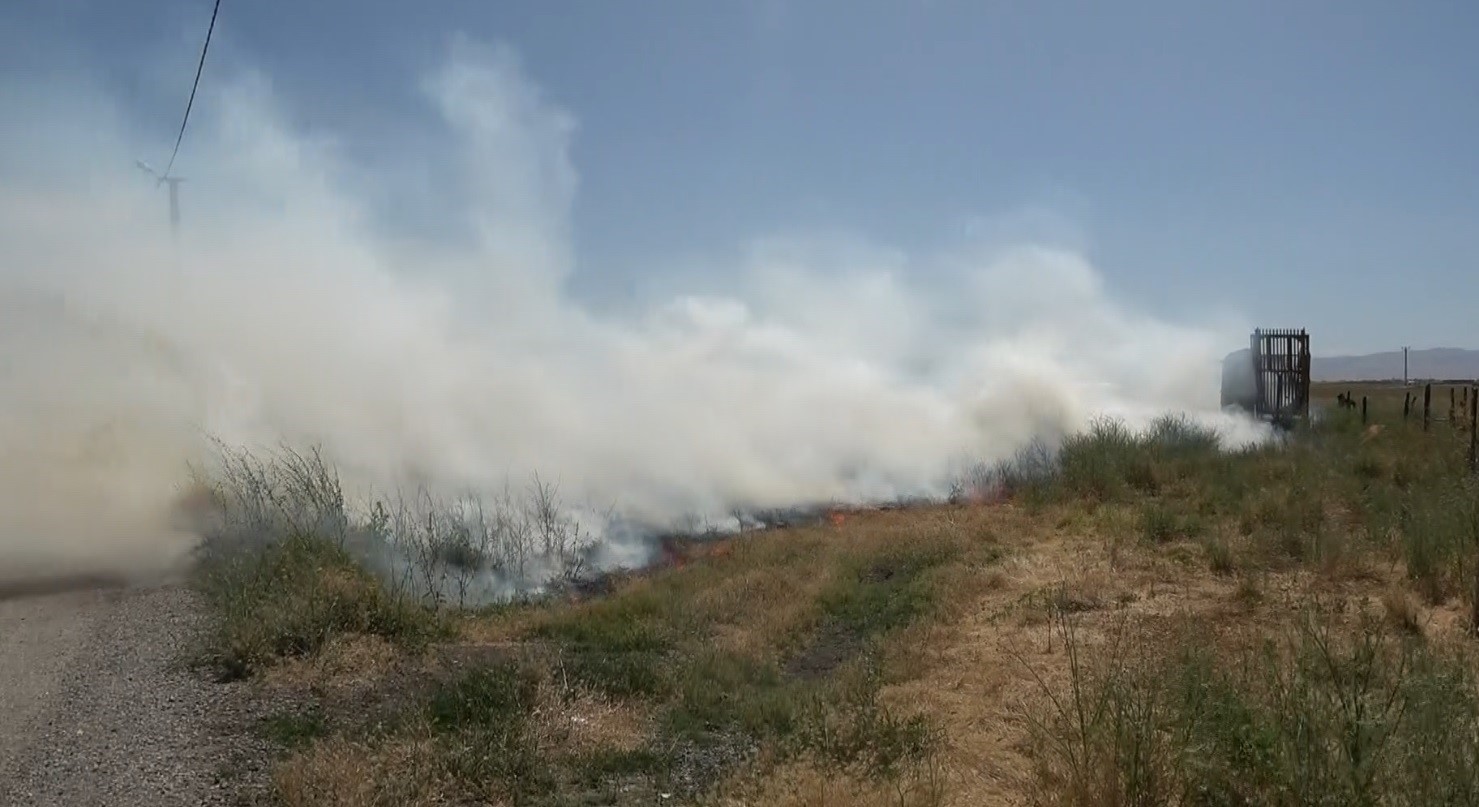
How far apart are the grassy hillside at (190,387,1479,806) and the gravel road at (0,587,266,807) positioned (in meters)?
0.39

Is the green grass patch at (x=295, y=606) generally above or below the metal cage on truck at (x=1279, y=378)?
below

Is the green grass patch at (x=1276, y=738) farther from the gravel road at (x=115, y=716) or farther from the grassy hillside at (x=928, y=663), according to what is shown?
the gravel road at (x=115, y=716)

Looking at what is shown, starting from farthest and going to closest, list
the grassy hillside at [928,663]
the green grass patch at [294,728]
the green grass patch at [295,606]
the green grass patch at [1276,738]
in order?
1. the green grass patch at [295,606]
2. the green grass patch at [294,728]
3. the grassy hillside at [928,663]
4. the green grass patch at [1276,738]

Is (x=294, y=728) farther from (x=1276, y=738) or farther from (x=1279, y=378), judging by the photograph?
(x=1279, y=378)

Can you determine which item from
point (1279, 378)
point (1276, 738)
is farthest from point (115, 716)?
point (1279, 378)

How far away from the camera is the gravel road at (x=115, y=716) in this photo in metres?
6.36

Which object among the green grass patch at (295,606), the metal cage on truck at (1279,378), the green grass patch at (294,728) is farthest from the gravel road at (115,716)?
the metal cage on truck at (1279,378)

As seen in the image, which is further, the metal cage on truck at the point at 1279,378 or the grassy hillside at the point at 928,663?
the metal cage on truck at the point at 1279,378

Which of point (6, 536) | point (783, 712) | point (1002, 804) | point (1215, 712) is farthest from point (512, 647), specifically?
point (6, 536)

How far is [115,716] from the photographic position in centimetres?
760

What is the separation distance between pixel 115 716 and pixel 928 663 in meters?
6.26

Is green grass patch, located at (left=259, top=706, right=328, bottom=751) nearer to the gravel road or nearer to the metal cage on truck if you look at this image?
the gravel road

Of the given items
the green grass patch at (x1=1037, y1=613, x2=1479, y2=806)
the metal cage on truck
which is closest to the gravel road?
the green grass patch at (x1=1037, y1=613, x2=1479, y2=806)

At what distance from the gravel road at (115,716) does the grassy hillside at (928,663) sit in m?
0.39
